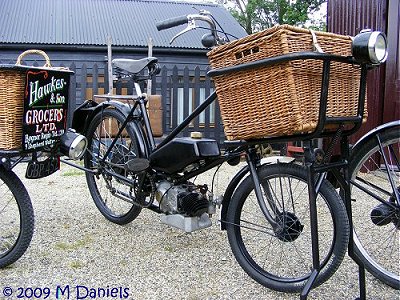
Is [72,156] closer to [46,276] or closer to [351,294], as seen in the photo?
[46,276]

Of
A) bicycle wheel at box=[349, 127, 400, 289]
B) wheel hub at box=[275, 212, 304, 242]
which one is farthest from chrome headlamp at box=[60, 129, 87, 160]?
bicycle wheel at box=[349, 127, 400, 289]

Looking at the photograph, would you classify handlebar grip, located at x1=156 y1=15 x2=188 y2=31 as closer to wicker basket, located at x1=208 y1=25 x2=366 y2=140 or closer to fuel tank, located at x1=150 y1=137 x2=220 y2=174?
wicker basket, located at x1=208 y1=25 x2=366 y2=140

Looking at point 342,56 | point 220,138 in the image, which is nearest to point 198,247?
point 342,56

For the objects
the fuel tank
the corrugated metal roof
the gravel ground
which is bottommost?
the gravel ground

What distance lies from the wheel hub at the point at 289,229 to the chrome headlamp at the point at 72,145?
1334mm

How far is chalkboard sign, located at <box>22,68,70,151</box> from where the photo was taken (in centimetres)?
248

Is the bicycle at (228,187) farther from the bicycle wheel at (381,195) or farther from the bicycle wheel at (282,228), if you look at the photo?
the bicycle wheel at (381,195)

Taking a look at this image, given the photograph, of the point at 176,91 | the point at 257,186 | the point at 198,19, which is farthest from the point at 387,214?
the point at 176,91

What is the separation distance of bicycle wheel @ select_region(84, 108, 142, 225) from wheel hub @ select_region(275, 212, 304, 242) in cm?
118

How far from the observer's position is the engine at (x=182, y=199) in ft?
8.97

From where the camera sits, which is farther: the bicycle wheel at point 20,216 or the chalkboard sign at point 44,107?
the bicycle wheel at point 20,216

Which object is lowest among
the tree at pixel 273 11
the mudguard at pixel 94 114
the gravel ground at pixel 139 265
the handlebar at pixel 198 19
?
the gravel ground at pixel 139 265

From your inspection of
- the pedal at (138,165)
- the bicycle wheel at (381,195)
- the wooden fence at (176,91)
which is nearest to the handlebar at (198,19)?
the pedal at (138,165)

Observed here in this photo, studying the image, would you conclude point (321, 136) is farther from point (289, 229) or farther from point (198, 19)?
point (198, 19)
